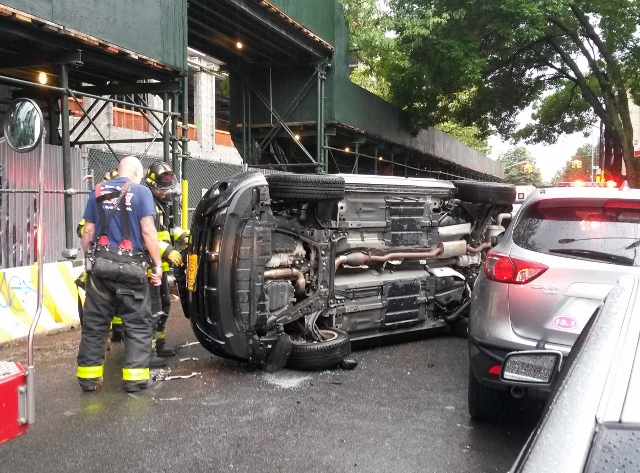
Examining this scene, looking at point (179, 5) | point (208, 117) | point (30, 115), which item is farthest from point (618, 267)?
point (208, 117)

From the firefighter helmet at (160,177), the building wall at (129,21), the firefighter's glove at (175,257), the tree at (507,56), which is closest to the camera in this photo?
the firefighter's glove at (175,257)

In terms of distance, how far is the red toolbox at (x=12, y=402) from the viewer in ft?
7.83

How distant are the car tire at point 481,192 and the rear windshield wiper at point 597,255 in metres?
3.32

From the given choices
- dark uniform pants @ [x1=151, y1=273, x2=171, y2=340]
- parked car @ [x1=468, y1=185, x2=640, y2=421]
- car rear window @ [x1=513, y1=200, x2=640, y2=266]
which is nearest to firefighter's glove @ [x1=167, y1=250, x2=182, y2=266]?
dark uniform pants @ [x1=151, y1=273, x2=171, y2=340]

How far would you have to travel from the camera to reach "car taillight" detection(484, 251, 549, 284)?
3.88 metres

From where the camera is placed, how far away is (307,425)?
429 centimetres

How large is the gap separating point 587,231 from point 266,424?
2462mm

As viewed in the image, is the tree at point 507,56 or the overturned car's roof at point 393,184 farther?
the tree at point 507,56

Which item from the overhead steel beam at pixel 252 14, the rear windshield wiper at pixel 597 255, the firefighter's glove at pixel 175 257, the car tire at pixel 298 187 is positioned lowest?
the firefighter's glove at pixel 175 257

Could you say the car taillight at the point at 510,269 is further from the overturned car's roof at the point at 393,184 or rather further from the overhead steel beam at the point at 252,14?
the overhead steel beam at the point at 252,14

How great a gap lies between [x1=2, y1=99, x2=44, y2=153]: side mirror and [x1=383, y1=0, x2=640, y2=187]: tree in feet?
45.6

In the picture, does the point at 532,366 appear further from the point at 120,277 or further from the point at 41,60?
the point at 41,60

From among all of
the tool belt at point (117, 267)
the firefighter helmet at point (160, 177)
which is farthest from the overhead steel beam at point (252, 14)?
the tool belt at point (117, 267)

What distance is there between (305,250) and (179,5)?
19.2 feet
